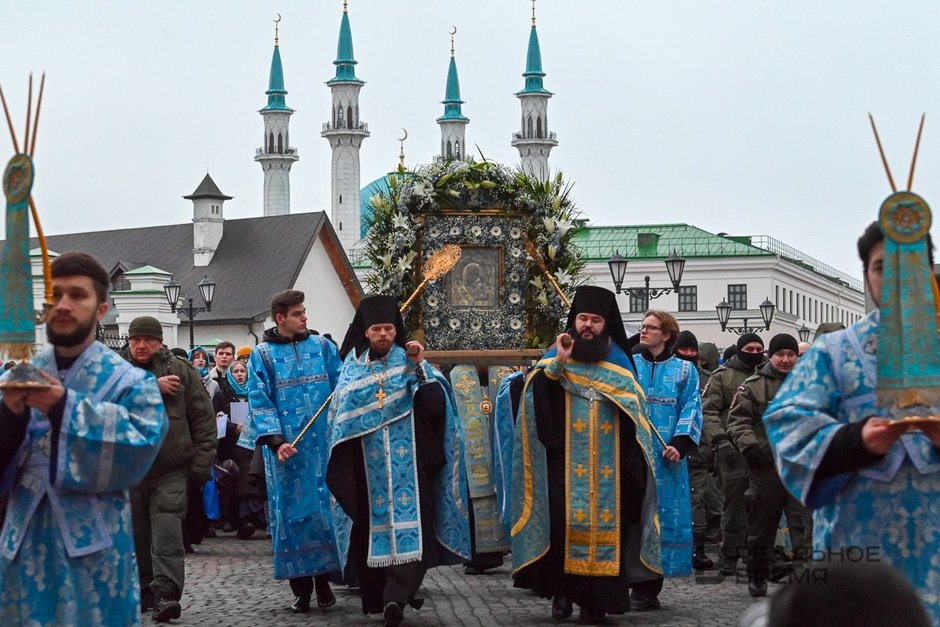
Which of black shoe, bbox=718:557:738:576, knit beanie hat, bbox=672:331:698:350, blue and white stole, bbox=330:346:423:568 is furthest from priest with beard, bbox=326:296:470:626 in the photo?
knit beanie hat, bbox=672:331:698:350

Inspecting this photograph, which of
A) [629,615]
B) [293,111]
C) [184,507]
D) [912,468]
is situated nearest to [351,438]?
[184,507]

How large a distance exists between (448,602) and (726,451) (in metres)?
2.18


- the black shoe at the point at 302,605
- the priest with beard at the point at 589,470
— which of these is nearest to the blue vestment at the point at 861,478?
the priest with beard at the point at 589,470

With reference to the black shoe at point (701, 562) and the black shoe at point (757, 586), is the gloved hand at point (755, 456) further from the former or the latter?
the black shoe at point (701, 562)

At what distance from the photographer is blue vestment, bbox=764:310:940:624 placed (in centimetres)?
514

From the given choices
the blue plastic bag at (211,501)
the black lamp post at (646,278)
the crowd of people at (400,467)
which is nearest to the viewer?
the crowd of people at (400,467)

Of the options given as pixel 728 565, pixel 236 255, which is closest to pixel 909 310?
pixel 728 565

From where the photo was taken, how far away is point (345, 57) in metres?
107

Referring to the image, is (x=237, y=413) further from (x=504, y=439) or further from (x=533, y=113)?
(x=533, y=113)

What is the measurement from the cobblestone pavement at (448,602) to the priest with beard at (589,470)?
1.00 ft

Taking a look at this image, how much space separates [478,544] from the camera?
41.1 feet

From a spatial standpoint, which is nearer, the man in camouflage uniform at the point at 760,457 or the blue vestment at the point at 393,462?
the blue vestment at the point at 393,462

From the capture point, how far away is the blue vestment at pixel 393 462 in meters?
9.84

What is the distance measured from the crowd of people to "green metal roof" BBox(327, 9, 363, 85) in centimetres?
9430
